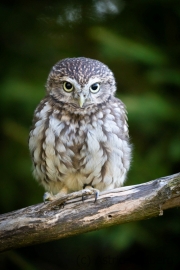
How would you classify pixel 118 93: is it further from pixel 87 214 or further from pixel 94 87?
pixel 87 214

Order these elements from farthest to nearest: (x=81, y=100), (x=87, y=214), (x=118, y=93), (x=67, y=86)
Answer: (x=118, y=93)
(x=67, y=86)
(x=81, y=100)
(x=87, y=214)

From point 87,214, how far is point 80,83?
0.91 m

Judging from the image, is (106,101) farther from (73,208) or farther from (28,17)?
(28,17)

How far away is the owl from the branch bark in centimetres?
52

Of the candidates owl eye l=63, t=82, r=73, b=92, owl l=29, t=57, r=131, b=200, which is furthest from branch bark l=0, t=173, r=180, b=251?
owl eye l=63, t=82, r=73, b=92

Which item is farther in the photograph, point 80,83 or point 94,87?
point 94,87

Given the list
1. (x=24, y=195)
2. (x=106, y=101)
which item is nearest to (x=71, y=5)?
(x=106, y=101)

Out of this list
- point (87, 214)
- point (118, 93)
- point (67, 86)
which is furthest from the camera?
point (118, 93)

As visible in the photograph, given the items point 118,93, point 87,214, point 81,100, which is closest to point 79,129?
point 81,100

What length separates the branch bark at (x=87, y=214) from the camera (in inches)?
105

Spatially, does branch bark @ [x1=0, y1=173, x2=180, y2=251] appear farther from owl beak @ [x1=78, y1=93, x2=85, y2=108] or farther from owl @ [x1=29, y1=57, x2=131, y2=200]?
owl beak @ [x1=78, y1=93, x2=85, y2=108]

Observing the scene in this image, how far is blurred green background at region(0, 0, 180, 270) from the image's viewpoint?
13.1 feet

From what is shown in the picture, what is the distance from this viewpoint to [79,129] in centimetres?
327

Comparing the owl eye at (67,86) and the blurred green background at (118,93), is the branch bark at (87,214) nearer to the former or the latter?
the owl eye at (67,86)
